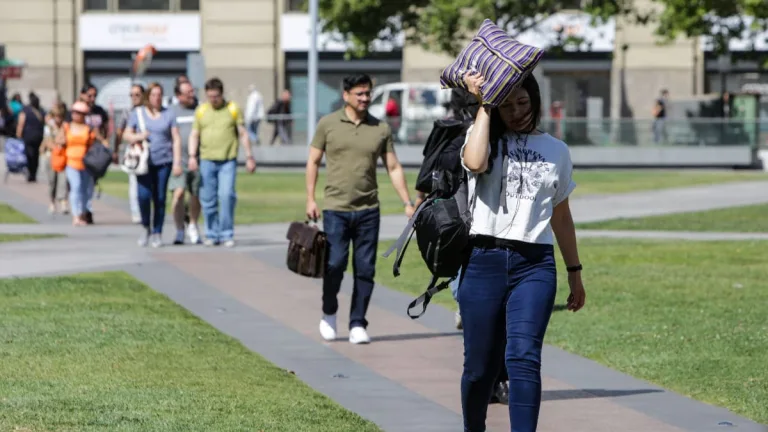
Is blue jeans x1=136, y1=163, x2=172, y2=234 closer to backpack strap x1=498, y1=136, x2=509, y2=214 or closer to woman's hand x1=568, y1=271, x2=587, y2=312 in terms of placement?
woman's hand x1=568, y1=271, x2=587, y2=312

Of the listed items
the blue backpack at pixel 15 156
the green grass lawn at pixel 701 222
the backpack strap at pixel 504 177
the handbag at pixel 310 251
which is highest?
the backpack strap at pixel 504 177

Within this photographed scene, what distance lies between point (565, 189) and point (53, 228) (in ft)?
46.3

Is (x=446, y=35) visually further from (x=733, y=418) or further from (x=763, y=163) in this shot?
(x=733, y=418)

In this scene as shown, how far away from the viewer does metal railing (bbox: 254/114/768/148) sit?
37.1 metres

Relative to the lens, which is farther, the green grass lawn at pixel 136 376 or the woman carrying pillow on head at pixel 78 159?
the woman carrying pillow on head at pixel 78 159

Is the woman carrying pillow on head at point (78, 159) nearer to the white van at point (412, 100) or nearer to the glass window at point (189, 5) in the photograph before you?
the white van at point (412, 100)

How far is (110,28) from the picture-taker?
162ft

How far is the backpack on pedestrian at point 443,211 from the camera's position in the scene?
6250 mm

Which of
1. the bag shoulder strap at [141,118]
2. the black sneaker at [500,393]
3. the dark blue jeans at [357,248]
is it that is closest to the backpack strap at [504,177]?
the black sneaker at [500,393]

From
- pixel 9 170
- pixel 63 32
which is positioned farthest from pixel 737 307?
pixel 63 32

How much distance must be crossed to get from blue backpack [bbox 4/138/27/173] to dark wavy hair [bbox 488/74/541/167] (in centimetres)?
2612

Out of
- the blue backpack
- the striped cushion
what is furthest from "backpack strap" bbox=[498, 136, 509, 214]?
the blue backpack

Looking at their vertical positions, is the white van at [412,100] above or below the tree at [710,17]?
below

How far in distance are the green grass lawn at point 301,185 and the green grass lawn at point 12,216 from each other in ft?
9.21
